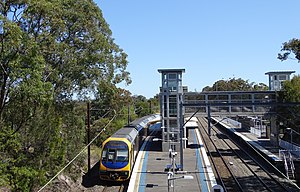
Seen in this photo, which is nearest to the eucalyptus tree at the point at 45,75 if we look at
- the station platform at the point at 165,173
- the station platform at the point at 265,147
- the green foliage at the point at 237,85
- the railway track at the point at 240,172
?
the station platform at the point at 165,173

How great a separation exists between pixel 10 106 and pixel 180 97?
17929 millimetres

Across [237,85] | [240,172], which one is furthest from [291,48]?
[237,85]

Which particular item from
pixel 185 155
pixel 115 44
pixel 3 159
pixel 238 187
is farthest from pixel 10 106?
pixel 185 155

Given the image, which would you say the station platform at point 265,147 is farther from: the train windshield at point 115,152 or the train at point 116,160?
the train windshield at point 115,152

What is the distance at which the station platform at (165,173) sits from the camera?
1917cm

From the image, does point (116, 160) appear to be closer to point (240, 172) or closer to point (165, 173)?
point (165, 173)

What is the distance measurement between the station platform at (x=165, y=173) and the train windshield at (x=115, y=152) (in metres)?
1.56

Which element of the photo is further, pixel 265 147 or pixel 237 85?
pixel 237 85

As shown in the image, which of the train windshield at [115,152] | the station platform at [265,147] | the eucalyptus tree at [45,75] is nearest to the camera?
the eucalyptus tree at [45,75]

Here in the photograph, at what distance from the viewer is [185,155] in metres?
29.5

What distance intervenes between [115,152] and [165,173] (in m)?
4.34

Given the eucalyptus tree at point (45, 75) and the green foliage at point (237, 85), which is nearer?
the eucalyptus tree at point (45, 75)

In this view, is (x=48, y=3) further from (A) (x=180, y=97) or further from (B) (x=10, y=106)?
(A) (x=180, y=97)

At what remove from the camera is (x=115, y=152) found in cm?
2031
